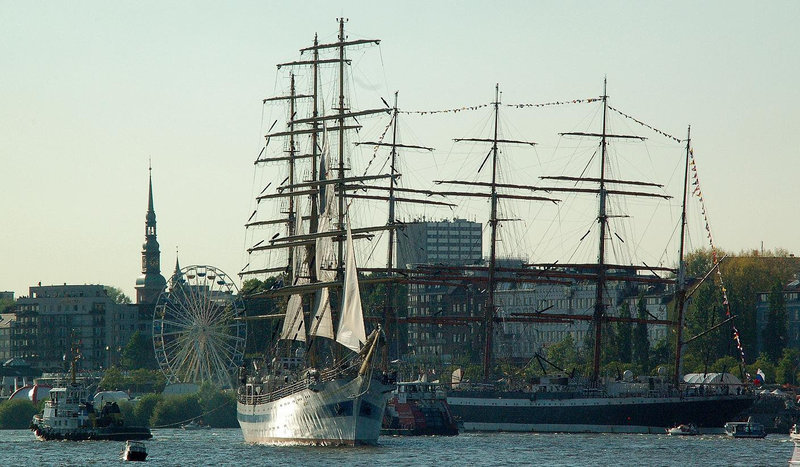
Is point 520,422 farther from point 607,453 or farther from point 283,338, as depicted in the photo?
point 607,453

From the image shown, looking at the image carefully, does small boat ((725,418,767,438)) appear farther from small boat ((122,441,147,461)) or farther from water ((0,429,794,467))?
small boat ((122,441,147,461))

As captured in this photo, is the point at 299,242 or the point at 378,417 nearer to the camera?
the point at 378,417

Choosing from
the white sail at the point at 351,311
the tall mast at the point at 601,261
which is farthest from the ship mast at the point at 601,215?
the white sail at the point at 351,311

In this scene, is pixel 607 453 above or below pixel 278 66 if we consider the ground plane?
below

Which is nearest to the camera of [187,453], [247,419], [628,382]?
[187,453]

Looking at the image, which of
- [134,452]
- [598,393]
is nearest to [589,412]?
[598,393]

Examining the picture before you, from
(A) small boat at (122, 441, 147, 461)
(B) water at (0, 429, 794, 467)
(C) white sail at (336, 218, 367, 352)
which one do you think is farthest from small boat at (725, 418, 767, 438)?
(A) small boat at (122, 441, 147, 461)

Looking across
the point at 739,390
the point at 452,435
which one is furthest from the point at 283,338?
the point at 739,390

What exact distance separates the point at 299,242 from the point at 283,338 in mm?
10388

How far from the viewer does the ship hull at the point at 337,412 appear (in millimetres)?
117062

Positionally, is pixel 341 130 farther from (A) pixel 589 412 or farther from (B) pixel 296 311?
(A) pixel 589 412

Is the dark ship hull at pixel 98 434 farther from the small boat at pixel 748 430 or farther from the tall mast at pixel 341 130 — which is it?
the small boat at pixel 748 430

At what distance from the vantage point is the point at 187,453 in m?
130

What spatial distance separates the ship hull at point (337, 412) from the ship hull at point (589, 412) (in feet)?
142
